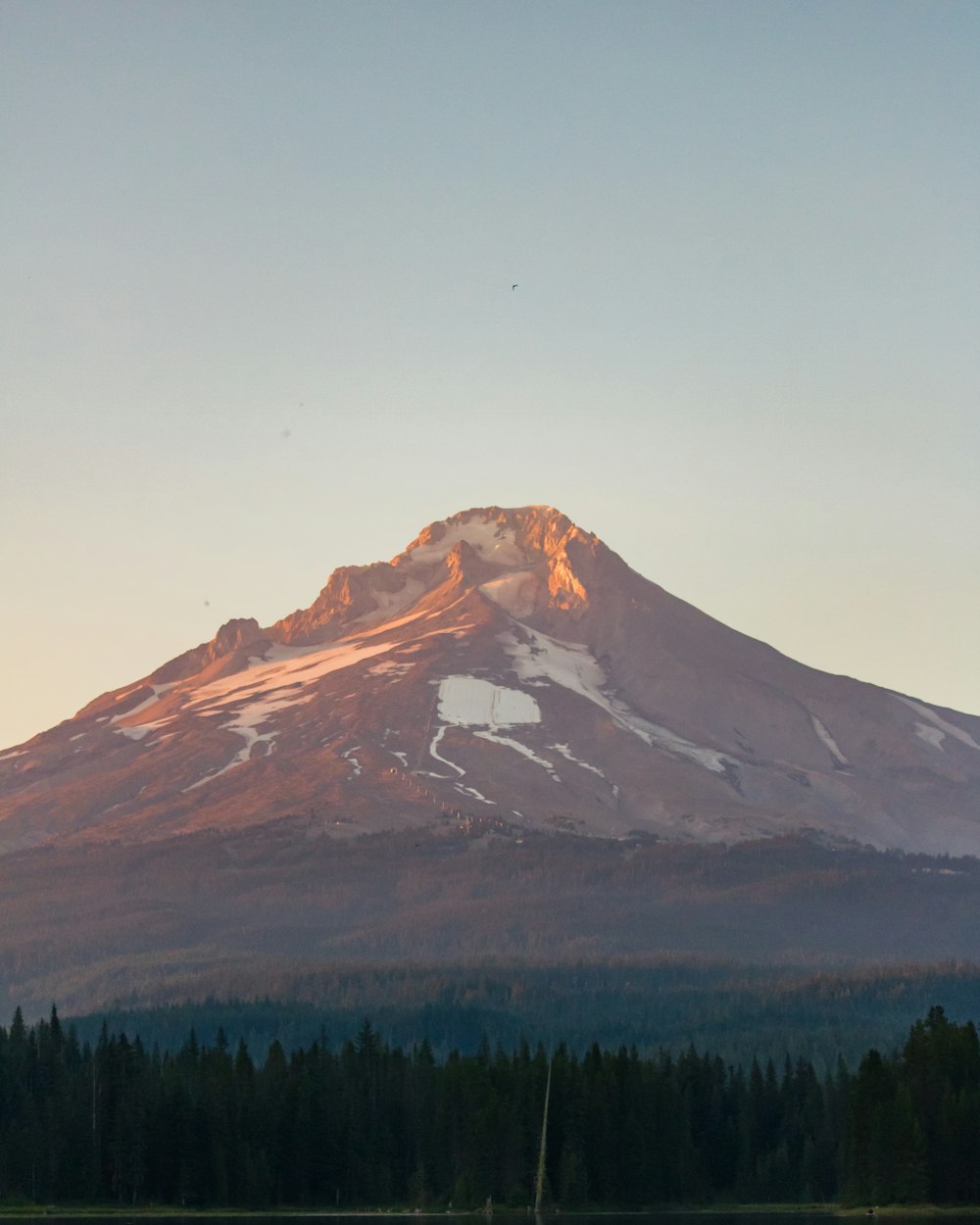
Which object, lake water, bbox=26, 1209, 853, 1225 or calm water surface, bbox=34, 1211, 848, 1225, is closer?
calm water surface, bbox=34, 1211, 848, 1225

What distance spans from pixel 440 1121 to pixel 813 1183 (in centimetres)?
2852

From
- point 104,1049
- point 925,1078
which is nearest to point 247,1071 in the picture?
point 104,1049

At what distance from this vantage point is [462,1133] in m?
175

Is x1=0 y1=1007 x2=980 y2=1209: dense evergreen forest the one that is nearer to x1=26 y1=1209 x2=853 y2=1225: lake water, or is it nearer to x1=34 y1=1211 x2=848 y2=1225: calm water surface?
x1=26 y1=1209 x2=853 y2=1225: lake water

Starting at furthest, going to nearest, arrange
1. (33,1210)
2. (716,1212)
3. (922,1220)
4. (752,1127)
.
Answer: (752,1127)
(716,1212)
(33,1210)
(922,1220)

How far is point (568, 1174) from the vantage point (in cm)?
17100

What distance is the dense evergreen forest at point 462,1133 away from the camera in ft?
540

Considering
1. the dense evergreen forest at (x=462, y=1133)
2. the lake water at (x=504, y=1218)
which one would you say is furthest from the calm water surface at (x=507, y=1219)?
the dense evergreen forest at (x=462, y=1133)

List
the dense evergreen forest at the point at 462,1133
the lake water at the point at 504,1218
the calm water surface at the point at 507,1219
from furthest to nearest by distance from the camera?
the dense evergreen forest at the point at 462,1133 < the lake water at the point at 504,1218 < the calm water surface at the point at 507,1219

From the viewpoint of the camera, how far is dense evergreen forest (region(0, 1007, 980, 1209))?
164625 millimetres

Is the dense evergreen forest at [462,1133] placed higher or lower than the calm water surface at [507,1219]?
higher

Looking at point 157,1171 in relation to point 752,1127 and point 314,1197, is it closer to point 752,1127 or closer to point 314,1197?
point 314,1197

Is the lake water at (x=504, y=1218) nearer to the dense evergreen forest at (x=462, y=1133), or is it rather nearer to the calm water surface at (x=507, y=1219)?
the calm water surface at (x=507, y=1219)

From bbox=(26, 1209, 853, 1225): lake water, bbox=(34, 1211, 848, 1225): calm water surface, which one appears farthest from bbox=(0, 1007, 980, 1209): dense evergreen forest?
bbox=(34, 1211, 848, 1225): calm water surface
